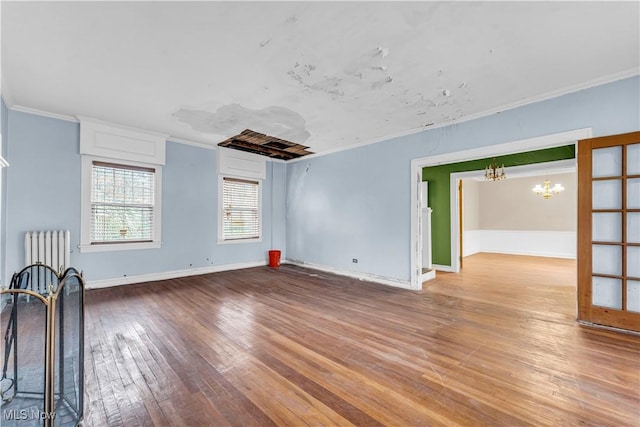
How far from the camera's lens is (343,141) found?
5.13 m

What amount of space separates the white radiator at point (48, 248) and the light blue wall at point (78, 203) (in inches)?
7.5

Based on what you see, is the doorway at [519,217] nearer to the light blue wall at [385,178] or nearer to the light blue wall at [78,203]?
Answer: the light blue wall at [385,178]

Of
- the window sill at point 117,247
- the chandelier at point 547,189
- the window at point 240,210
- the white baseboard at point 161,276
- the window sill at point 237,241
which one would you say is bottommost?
the white baseboard at point 161,276

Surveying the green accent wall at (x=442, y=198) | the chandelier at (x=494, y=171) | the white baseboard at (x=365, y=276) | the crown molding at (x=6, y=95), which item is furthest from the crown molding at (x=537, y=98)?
the crown molding at (x=6, y=95)

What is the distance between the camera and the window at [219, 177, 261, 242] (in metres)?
5.79

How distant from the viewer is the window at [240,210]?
5.79 meters

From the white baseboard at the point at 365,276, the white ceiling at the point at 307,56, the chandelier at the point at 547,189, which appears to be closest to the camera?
the white ceiling at the point at 307,56

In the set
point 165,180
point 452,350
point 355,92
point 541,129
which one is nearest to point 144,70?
point 355,92

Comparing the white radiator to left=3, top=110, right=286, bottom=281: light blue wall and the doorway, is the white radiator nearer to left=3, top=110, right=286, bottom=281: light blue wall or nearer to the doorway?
left=3, top=110, right=286, bottom=281: light blue wall

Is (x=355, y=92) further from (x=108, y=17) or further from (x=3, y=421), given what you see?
(x=3, y=421)

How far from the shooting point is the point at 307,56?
2461 millimetres

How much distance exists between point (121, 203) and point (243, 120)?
2523 millimetres

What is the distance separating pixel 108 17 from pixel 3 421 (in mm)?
2626

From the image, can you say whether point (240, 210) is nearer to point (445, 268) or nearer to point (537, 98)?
point (445, 268)
